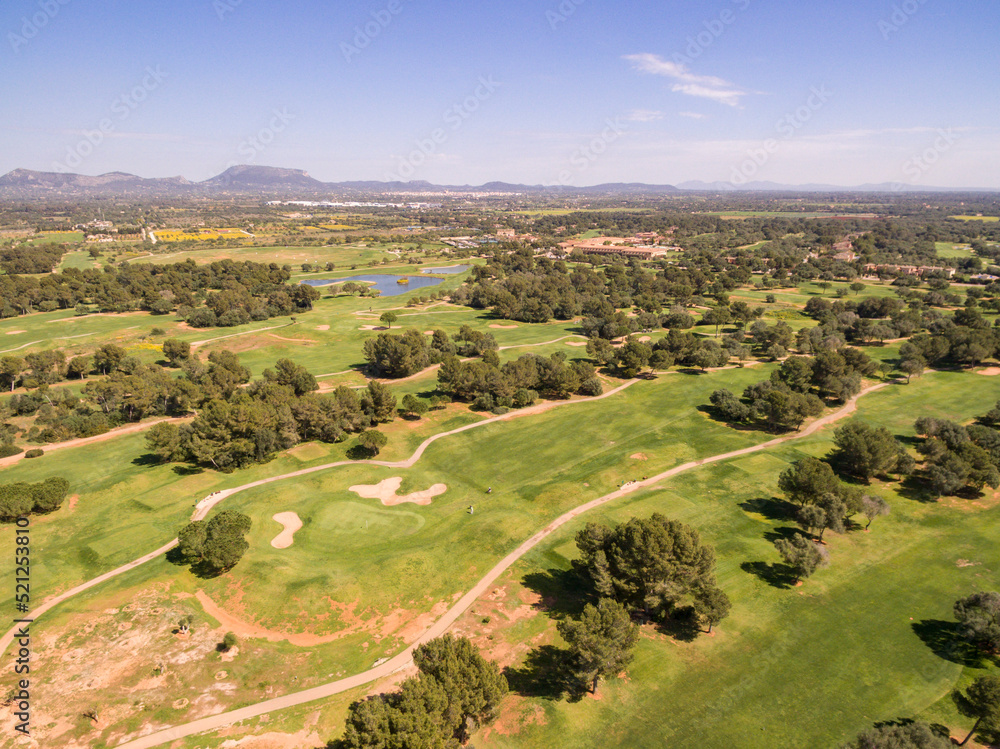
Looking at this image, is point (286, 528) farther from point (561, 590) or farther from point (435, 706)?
point (435, 706)

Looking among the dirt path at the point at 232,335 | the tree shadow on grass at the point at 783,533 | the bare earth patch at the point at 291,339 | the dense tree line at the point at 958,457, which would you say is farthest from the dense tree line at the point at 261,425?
the dense tree line at the point at 958,457

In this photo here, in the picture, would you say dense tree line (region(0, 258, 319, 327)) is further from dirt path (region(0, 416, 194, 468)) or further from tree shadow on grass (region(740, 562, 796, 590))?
tree shadow on grass (region(740, 562, 796, 590))

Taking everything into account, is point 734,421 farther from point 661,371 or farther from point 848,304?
point 848,304

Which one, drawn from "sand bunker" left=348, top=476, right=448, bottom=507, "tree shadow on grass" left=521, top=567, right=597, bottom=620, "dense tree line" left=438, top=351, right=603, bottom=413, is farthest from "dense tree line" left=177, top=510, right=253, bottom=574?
"dense tree line" left=438, top=351, right=603, bottom=413

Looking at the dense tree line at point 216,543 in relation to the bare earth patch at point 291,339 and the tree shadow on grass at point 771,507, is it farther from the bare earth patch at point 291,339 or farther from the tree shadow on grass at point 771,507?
the bare earth patch at point 291,339

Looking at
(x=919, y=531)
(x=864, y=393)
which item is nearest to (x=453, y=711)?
(x=919, y=531)
